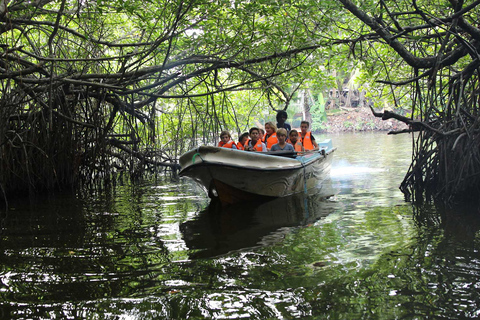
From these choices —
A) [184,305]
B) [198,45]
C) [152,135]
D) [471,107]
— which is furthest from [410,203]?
[152,135]

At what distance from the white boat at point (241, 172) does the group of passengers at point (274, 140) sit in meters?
0.31

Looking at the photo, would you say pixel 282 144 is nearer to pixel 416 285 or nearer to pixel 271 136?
pixel 271 136

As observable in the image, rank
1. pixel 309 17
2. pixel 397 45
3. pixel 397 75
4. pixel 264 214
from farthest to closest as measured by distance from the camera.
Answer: pixel 397 75 → pixel 309 17 → pixel 264 214 → pixel 397 45

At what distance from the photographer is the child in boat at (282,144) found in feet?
25.2

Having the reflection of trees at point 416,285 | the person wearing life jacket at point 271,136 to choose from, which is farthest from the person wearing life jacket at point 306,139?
the reflection of trees at point 416,285

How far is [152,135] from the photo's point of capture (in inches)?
370

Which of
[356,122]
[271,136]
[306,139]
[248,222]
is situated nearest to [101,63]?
[271,136]

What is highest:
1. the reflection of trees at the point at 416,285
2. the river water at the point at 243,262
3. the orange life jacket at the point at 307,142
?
the orange life jacket at the point at 307,142

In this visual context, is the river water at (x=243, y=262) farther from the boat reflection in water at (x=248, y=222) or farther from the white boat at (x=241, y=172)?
the white boat at (x=241, y=172)

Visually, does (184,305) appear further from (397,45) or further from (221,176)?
(397,45)

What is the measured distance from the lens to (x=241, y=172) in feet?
21.5

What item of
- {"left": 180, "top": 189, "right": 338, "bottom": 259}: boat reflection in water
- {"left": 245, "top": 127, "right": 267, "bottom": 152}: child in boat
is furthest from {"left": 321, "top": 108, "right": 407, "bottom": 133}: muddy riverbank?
{"left": 180, "top": 189, "right": 338, "bottom": 259}: boat reflection in water

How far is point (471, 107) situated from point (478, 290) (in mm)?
3543

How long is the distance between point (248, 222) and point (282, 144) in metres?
2.38
